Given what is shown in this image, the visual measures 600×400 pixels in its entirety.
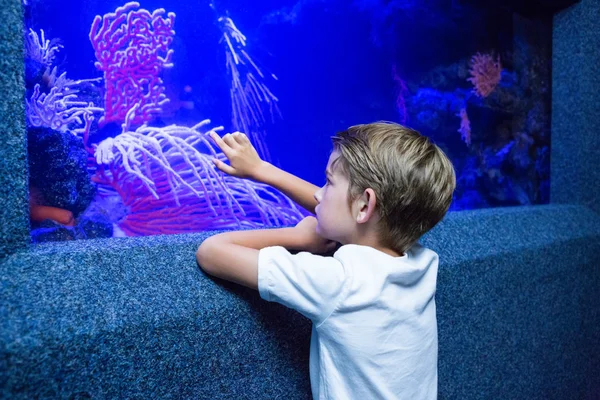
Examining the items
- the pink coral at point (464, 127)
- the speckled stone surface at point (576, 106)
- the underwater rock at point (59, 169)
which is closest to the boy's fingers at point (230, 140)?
the underwater rock at point (59, 169)

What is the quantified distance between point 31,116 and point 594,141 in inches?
89.0

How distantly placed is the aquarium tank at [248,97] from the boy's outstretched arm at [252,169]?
38cm

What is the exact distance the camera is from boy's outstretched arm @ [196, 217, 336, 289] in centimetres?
79

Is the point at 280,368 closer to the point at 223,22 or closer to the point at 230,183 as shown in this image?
the point at 230,183

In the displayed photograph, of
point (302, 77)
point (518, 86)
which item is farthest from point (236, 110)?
point (518, 86)

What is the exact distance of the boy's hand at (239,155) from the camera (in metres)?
0.96

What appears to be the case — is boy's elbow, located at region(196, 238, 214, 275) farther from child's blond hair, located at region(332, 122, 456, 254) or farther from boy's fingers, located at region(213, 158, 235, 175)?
child's blond hair, located at region(332, 122, 456, 254)

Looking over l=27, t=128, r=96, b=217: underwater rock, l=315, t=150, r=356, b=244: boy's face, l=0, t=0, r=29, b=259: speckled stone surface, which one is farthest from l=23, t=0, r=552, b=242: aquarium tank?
l=315, t=150, r=356, b=244: boy's face

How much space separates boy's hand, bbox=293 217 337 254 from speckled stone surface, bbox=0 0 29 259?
546 millimetres

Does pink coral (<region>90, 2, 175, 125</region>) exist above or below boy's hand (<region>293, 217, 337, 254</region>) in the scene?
above

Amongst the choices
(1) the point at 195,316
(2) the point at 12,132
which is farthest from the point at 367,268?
(2) the point at 12,132

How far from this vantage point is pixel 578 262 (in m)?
1.77

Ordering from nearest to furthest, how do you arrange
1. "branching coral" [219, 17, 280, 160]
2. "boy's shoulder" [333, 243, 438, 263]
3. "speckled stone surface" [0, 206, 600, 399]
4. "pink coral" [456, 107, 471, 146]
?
"speckled stone surface" [0, 206, 600, 399] < "boy's shoulder" [333, 243, 438, 263] < "branching coral" [219, 17, 280, 160] < "pink coral" [456, 107, 471, 146]

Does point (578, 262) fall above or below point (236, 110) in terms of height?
below
